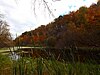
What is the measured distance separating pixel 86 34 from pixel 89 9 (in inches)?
587

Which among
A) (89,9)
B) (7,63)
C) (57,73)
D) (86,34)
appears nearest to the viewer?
(57,73)

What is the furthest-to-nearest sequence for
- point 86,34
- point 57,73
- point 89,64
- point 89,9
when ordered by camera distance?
point 89,9 < point 86,34 < point 89,64 < point 57,73

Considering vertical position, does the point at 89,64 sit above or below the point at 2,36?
below

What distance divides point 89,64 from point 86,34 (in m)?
38.7

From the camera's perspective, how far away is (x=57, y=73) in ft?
10.7

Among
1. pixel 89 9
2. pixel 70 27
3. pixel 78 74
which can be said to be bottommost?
pixel 78 74

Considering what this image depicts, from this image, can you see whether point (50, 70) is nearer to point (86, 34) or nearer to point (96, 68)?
point (96, 68)

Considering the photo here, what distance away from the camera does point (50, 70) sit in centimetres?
340

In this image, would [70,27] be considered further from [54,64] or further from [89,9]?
[54,64]

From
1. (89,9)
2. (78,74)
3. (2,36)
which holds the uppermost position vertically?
(89,9)

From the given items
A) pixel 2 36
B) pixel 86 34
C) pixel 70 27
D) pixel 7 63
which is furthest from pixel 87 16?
pixel 7 63

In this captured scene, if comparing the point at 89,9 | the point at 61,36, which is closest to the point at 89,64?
the point at 61,36

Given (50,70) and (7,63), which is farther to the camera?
(7,63)

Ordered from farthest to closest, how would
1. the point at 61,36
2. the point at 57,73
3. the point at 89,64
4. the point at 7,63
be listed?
the point at 61,36 → the point at 7,63 → the point at 89,64 → the point at 57,73
